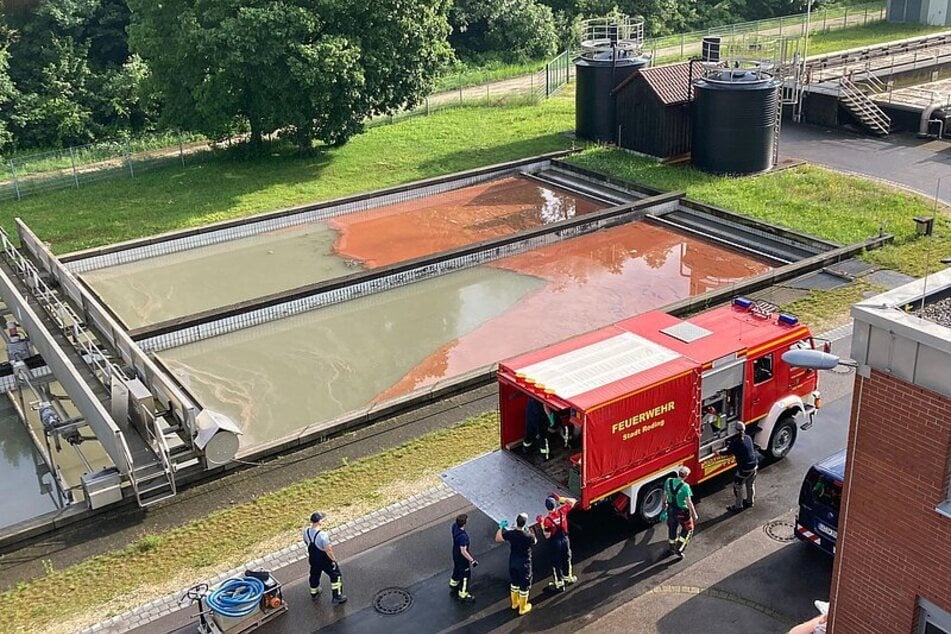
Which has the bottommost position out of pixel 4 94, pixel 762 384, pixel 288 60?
pixel 762 384

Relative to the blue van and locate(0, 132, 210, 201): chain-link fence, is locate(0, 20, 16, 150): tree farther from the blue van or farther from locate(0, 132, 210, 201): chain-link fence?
the blue van

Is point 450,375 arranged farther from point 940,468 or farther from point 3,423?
point 940,468

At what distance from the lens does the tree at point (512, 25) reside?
5294cm

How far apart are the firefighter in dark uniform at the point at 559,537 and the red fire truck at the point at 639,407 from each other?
1.74 ft

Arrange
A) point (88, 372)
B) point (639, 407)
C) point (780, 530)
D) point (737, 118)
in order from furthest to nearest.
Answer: point (737, 118) < point (88, 372) < point (780, 530) < point (639, 407)

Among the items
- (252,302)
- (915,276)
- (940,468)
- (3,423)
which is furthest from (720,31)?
(940,468)

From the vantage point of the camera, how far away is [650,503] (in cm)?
1333

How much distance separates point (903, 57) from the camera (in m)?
40.6

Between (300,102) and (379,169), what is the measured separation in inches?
134

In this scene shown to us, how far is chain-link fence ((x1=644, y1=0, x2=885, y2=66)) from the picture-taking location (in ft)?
167

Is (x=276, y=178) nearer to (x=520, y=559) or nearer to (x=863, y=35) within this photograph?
(x=520, y=559)

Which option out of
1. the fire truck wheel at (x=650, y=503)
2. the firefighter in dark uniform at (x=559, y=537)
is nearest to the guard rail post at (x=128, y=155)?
the fire truck wheel at (x=650, y=503)

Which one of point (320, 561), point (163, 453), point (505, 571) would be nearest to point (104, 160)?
point (163, 453)

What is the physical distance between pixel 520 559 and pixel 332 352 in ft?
31.9
